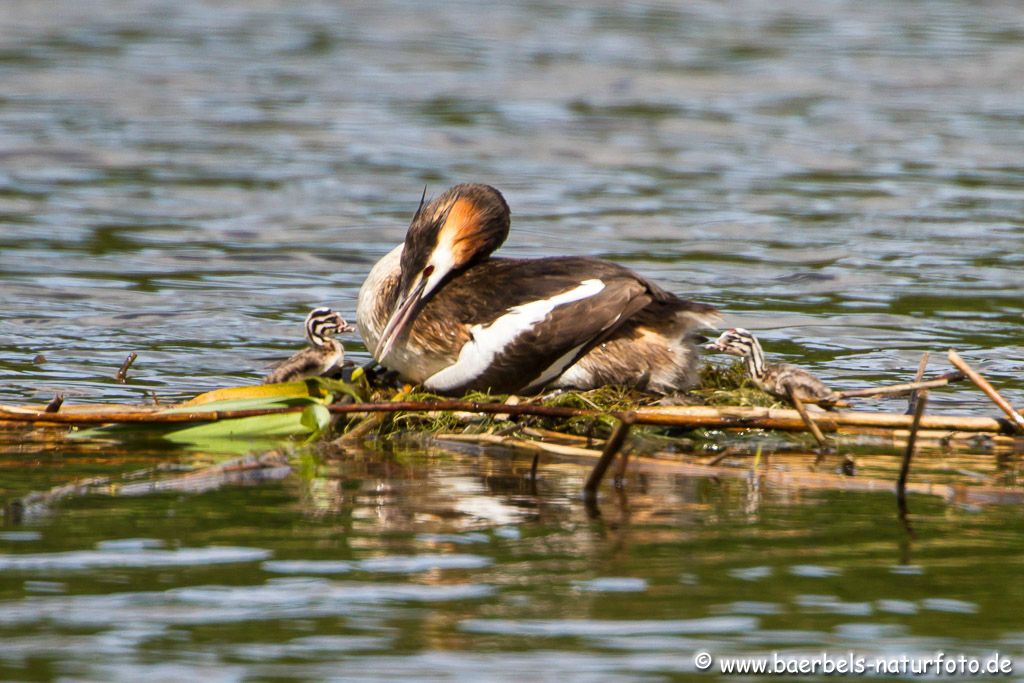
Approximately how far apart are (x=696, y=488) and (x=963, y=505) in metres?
0.95

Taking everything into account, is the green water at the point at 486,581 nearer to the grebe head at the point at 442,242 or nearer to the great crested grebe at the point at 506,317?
the great crested grebe at the point at 506,317

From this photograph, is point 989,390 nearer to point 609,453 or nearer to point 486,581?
point 609,453

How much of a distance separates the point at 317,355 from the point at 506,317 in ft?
3.52

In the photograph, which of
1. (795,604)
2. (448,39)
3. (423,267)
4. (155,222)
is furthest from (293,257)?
(448,39)

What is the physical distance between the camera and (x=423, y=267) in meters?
7.72

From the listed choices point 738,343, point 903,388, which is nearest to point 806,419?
point 903,388

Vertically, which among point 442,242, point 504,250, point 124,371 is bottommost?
point 504,250

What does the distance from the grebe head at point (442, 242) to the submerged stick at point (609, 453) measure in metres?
1.68

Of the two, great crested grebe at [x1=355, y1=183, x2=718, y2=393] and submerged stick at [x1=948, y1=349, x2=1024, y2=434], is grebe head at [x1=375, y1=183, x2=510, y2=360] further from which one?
submerged stick at [x1=948, y1=349, x2=1024, y2=434]

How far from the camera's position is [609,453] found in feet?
19.3

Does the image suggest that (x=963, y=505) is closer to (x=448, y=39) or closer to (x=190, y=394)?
(x=190, y=394)

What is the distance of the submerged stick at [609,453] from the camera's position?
19.1ft

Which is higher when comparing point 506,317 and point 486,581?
point 506,317

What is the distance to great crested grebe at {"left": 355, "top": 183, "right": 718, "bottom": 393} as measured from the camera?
7430 mm
